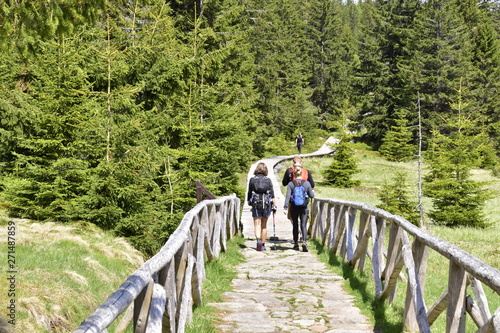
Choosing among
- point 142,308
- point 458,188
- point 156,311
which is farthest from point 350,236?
point 458,188

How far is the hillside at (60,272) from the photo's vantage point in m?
5.27

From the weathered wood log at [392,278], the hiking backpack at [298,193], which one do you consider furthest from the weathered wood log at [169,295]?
the hiking backpack at [298,193]

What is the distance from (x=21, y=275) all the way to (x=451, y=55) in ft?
174

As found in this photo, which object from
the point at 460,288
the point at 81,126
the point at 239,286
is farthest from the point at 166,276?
the point at 81,126

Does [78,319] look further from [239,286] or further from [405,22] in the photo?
[405,22]

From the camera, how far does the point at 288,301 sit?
7070mm

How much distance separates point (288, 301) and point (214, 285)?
127cm

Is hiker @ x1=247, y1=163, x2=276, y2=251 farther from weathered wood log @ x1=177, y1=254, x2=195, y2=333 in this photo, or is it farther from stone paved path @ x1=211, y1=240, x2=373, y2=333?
weathered wood log @ x1=177, y1=254, x2=195, y2=333

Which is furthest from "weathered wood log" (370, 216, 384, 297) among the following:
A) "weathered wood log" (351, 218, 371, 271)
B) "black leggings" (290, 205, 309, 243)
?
"black leggings" (290, 205, 309, 243)

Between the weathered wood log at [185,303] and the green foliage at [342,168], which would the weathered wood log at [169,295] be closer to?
the weathered wood log at [185,303]

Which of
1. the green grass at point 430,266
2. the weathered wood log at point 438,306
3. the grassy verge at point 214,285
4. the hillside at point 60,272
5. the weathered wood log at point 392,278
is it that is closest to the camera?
the weathered wood log at point 438,306

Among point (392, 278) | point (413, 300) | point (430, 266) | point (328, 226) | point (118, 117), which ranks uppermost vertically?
point (118, 117)

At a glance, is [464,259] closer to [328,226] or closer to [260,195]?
[260,195]

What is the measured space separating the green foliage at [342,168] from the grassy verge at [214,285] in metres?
24.1
